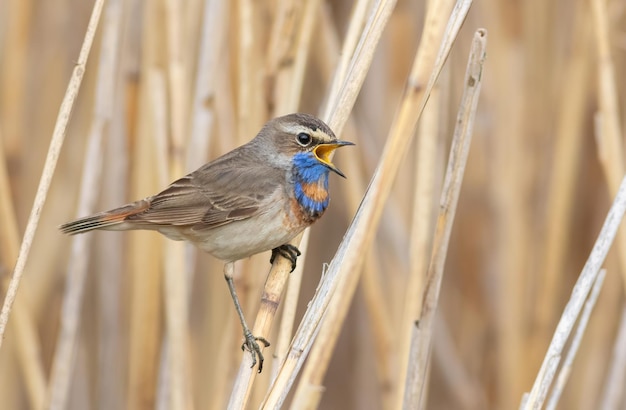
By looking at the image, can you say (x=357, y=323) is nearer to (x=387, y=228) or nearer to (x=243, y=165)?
(x=387, y=228)

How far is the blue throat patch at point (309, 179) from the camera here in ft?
8.99

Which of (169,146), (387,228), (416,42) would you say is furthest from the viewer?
(416,42)

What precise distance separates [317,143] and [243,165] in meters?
0.38

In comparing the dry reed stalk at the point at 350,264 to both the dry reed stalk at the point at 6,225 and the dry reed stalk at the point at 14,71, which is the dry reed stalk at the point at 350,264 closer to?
the dry reed stalk at the point at 6,225

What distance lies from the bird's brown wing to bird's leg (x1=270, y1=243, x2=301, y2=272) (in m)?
0.16

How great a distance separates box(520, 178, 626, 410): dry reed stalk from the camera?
7.10 feet

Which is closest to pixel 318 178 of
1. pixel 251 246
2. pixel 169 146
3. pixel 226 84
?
pixel 251 246

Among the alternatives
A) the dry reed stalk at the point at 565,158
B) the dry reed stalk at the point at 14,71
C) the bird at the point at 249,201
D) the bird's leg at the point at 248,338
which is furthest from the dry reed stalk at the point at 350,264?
the dry reed stalk at the point at 14,71

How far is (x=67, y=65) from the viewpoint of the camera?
12.5ft

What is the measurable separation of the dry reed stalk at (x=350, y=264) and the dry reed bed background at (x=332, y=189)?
15.8 inches

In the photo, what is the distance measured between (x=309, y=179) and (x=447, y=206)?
613 millimetres

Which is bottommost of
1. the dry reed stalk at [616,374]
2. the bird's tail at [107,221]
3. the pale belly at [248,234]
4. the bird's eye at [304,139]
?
the dry reed stalk at [616,374]

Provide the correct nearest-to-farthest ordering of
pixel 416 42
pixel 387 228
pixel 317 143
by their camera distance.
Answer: pixel 317 143, pixel 387 228, pixel 416 42

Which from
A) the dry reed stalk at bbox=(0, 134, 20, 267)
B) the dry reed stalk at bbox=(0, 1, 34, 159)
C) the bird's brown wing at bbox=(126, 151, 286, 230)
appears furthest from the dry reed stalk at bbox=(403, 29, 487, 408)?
the dry reed stalk at bbox=(0, 1, 34, 159)
